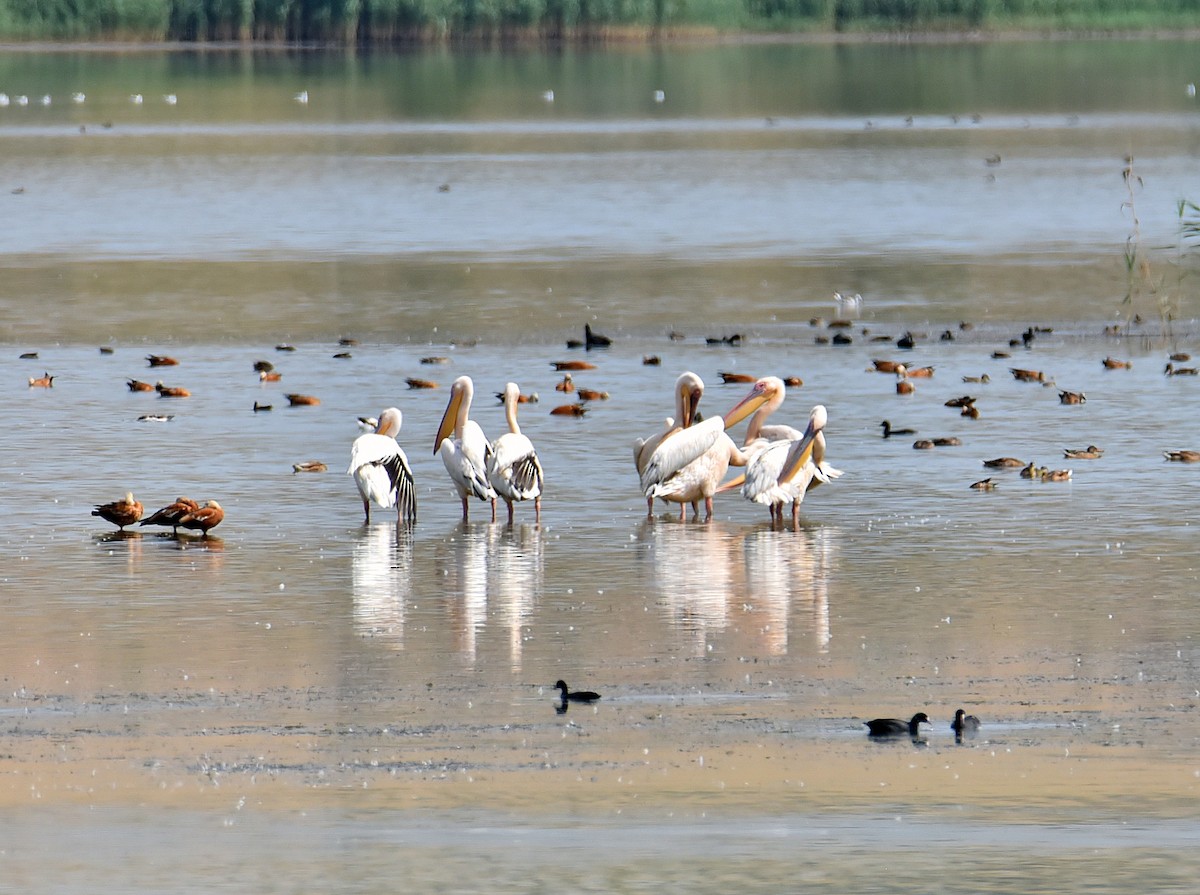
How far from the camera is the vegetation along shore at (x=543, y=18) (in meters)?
86.6

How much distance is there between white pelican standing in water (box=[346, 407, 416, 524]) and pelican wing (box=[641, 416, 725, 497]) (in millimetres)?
1179

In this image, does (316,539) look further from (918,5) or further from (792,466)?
(918,5)

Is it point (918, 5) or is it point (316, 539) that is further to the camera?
point (918, 5)

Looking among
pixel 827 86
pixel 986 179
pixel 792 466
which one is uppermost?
pixel 827 86

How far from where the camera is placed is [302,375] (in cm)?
1703

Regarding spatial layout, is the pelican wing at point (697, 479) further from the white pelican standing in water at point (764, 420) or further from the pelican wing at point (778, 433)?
the pelican wing at point (778, 433)

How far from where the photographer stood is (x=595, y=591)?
10172 millimetres

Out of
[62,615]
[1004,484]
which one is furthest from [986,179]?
[62,615]

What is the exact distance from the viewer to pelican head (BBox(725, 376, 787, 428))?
13172 millimetres

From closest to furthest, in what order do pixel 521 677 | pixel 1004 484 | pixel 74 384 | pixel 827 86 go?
pixel 521 677 → pixel 1004 484 → pixel 74 384 → pixel 827 86

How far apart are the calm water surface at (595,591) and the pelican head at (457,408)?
1.05 feet

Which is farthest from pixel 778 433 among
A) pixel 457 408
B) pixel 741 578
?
pixel 741 578

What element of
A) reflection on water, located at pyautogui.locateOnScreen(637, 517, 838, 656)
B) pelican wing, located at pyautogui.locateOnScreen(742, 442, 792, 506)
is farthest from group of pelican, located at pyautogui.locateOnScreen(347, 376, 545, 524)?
pelican wing, located at pyautogui.locateOnScreen(742, 442, 792, 506)

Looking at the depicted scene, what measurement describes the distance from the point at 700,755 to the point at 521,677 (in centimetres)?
121
